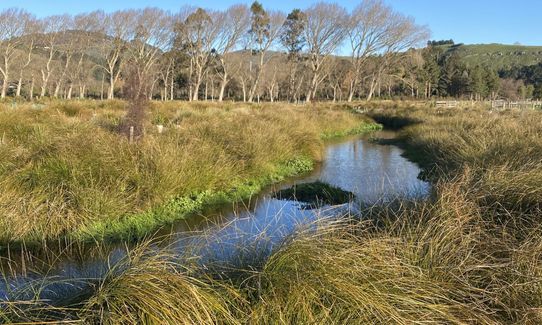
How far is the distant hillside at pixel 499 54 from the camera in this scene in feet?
417

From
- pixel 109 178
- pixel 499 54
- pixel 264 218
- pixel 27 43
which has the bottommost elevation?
pixel 264 218

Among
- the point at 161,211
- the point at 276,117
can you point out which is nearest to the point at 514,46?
the point at 276,117

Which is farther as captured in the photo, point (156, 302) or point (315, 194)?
point (315, 194)

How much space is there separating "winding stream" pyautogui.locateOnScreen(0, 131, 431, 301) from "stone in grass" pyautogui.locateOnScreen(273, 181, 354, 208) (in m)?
0.23

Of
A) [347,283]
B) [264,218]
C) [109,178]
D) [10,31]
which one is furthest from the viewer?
[10,31]

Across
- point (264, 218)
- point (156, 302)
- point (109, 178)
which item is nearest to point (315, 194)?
point (264, 218)

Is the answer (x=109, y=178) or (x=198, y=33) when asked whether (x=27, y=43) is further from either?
(x=109, y=178)

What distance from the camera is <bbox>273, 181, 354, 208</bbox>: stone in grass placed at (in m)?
8.41

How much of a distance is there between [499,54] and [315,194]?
154765mm

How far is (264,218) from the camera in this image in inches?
280

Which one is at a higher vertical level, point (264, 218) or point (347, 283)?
point (347, 283)

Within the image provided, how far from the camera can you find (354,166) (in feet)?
43.1

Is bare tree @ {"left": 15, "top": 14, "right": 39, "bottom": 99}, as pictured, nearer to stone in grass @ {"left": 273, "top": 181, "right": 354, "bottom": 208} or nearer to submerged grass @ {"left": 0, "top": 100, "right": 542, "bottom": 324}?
stone in grass @ {"left": 273, "top": 181, "right": 354, "bottom": 208}

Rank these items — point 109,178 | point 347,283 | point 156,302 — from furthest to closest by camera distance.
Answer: point 109,178
point 347,283
point 156,302
